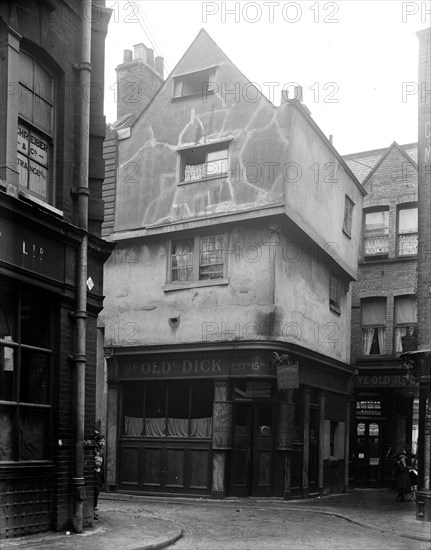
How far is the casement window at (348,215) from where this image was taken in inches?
974

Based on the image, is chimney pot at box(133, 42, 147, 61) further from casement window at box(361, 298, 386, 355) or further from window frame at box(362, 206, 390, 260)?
casement window at box(361, 298, 386, 355)

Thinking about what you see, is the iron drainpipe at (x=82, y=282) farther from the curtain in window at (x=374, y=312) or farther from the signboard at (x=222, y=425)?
the curtain in window at (x=374, y=312)

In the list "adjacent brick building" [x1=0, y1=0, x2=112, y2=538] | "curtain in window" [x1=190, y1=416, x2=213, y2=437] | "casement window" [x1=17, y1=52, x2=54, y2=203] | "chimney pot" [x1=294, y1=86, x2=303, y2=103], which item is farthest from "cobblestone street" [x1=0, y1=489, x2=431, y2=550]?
"chimney pot" [x1=294, y1=86, x2=303, y2=103]

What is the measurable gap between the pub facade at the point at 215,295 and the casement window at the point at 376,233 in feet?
18.9

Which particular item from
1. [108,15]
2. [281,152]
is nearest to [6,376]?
[108,15]

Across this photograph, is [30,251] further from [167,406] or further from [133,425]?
[133,425]

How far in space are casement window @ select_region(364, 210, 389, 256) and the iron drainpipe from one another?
1702cm

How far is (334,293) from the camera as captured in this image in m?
24.2

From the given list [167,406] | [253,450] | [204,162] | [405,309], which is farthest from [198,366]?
[405,309]

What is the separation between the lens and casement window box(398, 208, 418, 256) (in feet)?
88.7

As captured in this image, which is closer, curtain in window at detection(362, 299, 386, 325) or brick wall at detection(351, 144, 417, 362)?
brick wall at detection(351, 144, 417, 362)

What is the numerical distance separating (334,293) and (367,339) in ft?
13.2

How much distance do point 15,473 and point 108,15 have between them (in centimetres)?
782

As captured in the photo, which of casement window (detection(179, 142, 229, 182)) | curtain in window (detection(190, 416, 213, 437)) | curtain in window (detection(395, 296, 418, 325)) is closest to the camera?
curtain in window (detection(190, 416, 213, 437))
